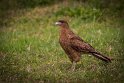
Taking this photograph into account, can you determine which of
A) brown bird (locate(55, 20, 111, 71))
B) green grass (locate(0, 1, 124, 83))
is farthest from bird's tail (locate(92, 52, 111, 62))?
green grass (locate(0, 1, 124, 83))

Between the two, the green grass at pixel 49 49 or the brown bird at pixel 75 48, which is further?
the brown bird at pixel 75 48

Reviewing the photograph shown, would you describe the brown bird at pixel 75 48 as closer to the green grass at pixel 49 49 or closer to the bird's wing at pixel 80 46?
the bird's wing at pixel 80 46

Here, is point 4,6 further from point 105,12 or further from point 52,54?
point 52,54

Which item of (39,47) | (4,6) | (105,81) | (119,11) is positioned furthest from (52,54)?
(4,6)

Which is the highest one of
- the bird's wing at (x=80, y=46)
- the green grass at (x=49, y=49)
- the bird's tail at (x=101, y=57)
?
the bird's wing at (x=80, y=46)

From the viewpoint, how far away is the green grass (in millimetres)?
A: 9766

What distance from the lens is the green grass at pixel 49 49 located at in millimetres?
9766

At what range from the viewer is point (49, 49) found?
1223 cm

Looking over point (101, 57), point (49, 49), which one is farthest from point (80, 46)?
point (49, 49)

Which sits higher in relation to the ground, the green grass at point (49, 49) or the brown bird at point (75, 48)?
the brown bird at point (75, 48)

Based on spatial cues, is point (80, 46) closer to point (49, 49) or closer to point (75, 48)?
point (75, 48)

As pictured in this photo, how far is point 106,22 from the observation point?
51.1ft

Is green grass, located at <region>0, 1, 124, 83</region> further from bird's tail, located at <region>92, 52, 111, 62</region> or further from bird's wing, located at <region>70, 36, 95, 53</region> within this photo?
bird's wing, located at <region>70, 36, 95, 53</region>

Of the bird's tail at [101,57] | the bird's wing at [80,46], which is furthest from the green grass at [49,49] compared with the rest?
the bird's wing at [80,46]
